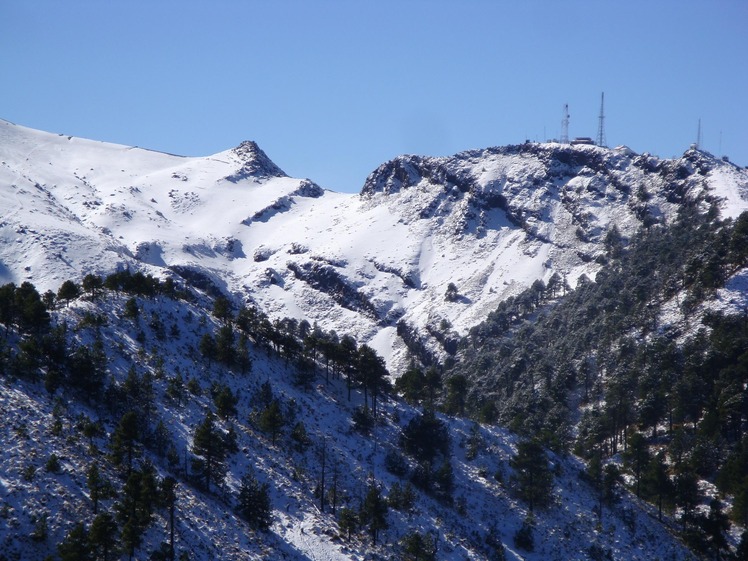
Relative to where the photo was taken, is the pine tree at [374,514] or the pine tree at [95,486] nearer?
the pine tree at [95,486]

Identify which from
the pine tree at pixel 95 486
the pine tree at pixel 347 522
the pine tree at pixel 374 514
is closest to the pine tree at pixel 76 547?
the pine tree at pixel 95 486

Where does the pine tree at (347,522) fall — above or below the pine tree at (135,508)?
below

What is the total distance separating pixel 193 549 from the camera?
57062mm

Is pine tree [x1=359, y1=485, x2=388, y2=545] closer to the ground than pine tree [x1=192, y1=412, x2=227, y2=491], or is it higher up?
closer to the ground

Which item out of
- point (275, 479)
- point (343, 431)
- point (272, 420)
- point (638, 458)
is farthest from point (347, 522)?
point (638, 458)

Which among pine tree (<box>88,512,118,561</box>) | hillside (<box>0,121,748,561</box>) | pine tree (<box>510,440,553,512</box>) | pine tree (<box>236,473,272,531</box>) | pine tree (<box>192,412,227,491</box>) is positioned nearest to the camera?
pine tree (<box>88,512,118,561</box>)

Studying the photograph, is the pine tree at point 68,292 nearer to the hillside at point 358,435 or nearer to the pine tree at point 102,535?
the hillside at point 358,435

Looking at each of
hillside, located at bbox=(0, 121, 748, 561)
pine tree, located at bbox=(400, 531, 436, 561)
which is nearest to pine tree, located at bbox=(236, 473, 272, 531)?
hillside, located at bbox=(0, 121, 748, 561)

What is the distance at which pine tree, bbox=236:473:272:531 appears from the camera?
64812mm

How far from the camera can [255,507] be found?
65.2 metres

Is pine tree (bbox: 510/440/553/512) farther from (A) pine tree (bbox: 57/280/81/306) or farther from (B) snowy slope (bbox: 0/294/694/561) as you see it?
(A) pine tree (bbox: 57/280/81/306)

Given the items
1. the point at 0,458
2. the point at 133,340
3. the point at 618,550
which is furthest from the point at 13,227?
the point at 618,550

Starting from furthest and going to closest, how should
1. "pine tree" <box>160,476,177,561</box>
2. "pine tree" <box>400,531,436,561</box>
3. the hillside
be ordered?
Result: "pine tree" <box>400,531,436,561</box>
the hillside
"pine tree" <box>160,476,177,561</box>

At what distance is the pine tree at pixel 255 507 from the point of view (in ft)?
213
